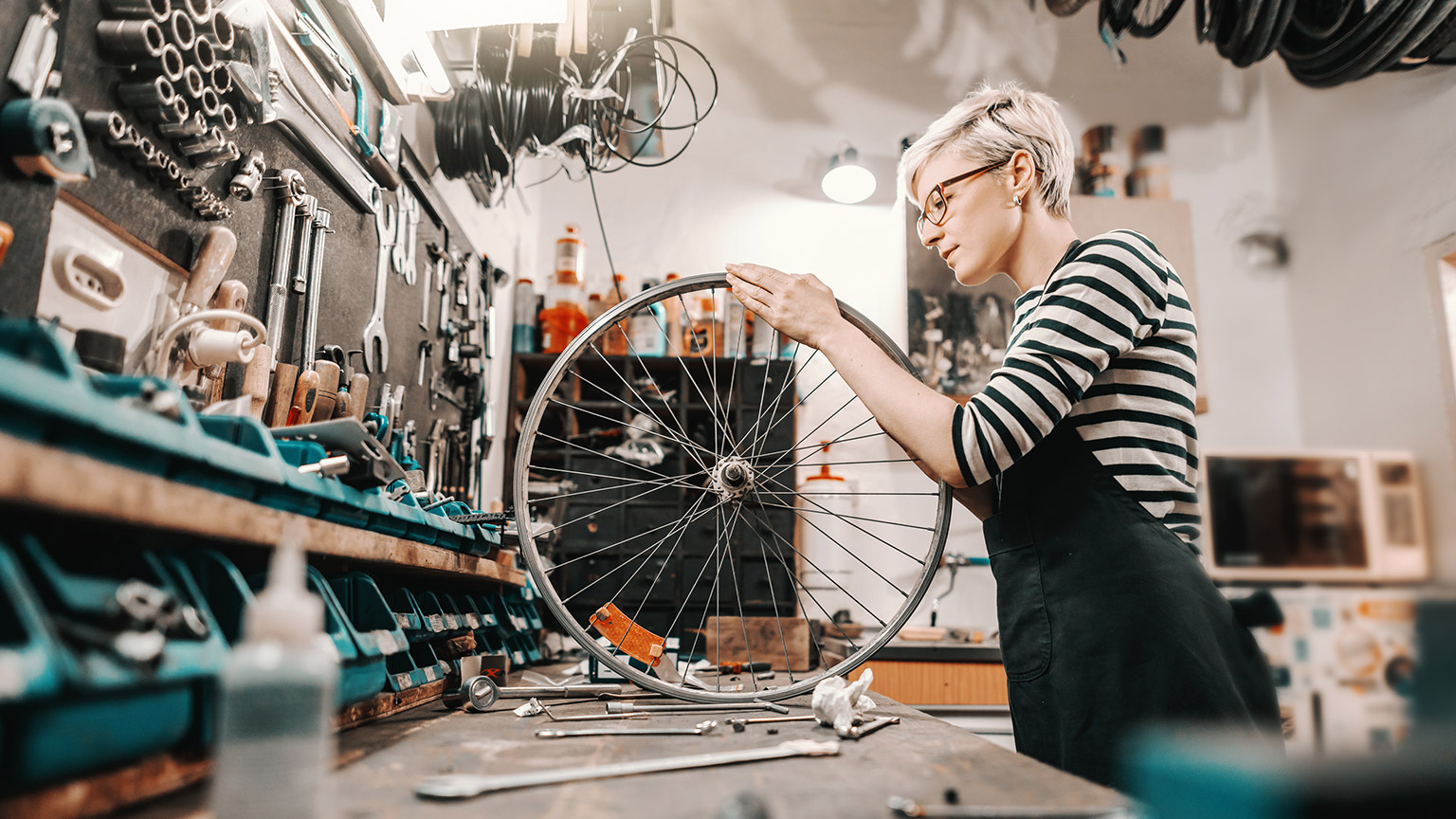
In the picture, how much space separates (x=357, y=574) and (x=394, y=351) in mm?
859

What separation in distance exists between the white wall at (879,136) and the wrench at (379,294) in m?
1.70

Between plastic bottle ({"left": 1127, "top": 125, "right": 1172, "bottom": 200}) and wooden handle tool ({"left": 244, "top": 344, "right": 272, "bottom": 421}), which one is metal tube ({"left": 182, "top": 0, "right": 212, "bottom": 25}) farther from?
plastic bottle ({"left": 1127, "top": 125, "right": 1172, "bottom": 200})

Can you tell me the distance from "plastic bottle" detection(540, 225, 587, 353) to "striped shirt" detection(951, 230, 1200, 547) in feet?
7.30

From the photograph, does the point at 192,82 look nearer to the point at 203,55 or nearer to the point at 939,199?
the point at 203,55

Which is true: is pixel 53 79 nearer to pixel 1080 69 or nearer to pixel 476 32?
pixel 476 32

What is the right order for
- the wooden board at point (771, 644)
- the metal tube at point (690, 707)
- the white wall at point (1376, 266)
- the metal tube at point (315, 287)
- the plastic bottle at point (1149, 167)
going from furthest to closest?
the plastic bottle at point (1149, 167) → the white wall at point (1376, 266) → the wooden board at point (771, 644) → the metal tube at point (315, 287) → the metal tube at point (690, 707)

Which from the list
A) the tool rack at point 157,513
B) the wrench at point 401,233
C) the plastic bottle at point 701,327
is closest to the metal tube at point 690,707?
the tool rack at point 157,513

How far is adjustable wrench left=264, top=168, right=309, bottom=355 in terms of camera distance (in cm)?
115

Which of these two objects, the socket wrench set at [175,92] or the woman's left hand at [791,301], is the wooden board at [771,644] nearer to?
the woman's left hand at [791,301]

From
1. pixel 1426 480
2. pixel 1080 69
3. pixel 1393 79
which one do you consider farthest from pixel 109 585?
pixel 1080 69

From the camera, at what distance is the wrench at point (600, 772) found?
0.61 metres

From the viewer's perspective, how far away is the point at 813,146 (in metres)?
3.55

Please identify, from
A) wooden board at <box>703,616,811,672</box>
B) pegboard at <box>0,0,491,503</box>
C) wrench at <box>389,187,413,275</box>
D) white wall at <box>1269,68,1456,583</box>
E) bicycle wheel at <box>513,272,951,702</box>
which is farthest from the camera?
white wall at <box>1269,68,1456,583</box>

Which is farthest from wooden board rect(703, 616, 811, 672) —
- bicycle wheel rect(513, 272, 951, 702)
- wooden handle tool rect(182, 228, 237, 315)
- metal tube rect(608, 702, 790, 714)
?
wooden handle tool rect(182, 228, 237, 315)
